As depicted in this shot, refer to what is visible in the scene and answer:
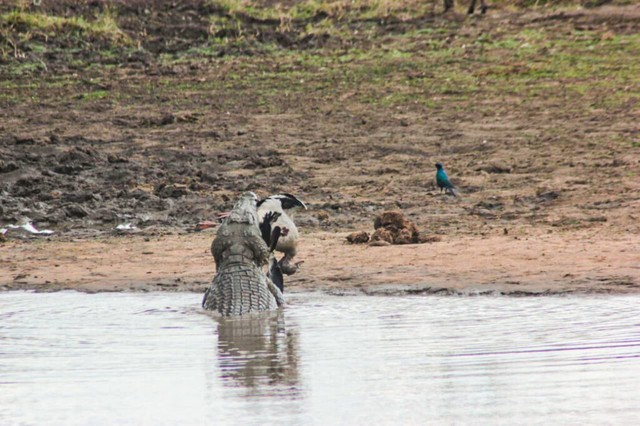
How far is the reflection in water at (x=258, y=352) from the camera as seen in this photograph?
253 inches

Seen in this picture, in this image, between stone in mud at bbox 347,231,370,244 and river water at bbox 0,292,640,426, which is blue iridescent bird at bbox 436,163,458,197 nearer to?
stone in mud at bbox 347,231,370,244

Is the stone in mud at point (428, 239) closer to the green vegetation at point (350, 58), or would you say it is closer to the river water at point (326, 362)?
the river water at point (326, 362)

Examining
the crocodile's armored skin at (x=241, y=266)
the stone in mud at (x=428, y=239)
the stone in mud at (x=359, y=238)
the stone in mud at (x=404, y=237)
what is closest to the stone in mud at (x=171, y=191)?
the stone in mud at (x=359, y=238)

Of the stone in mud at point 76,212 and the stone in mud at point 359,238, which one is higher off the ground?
the stone in mud at point 76,212

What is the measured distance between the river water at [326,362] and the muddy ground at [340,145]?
1.16 meters

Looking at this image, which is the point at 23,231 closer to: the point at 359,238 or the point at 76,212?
the point at 76,212

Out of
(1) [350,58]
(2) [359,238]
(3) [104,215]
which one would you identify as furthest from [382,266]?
(1) [350,58]

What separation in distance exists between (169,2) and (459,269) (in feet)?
49.0

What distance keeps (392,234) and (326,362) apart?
4683 mm

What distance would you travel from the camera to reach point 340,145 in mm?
15766

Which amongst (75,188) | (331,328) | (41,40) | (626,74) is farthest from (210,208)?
(41,40)

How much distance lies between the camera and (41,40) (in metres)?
21.3

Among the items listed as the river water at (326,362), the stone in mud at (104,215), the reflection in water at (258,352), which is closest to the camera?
the river water at (326,362)

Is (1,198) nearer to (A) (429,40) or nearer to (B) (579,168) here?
(B) (579,168)
